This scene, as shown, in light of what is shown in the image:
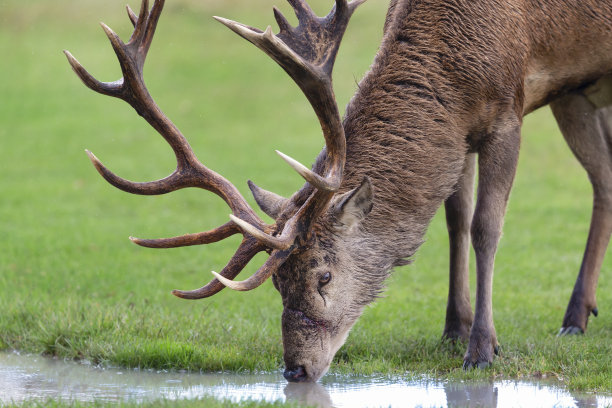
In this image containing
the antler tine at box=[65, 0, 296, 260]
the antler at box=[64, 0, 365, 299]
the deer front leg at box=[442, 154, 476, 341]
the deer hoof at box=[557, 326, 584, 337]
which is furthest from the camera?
the deer hoof at box=[557, 326, 584, 337]

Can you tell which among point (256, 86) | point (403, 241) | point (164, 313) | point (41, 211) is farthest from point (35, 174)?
point (403, 241)

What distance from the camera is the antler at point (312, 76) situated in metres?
5.21

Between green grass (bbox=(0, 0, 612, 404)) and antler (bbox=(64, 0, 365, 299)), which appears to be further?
green grass (bbox=(0, 0, 612, 404))

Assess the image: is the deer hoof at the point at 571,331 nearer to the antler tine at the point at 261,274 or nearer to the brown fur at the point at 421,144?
the brown fur at the point at 421,144

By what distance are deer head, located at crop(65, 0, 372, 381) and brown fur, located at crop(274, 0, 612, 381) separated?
0.01 meters

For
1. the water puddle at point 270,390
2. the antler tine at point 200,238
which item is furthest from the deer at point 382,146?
the water puddle at point 270,390

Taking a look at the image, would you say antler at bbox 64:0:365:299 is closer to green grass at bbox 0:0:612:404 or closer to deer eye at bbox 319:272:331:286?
deer eye at bbox 319:272:331:286

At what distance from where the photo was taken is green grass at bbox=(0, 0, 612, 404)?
21.1 ft

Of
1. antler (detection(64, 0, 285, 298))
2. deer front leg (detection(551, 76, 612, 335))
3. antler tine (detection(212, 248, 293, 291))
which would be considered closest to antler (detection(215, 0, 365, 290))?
antler tine (detection(212, 248, 293, 291))

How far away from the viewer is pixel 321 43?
5.73 metres

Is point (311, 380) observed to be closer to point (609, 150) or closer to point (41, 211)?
point (609, 150)

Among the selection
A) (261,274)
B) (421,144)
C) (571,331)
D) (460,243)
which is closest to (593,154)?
(571,331)

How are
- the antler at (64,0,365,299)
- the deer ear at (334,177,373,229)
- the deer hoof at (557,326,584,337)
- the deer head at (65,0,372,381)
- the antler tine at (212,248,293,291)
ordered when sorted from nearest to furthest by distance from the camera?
the antler tine at (212,248,293,291)
the antler at (64,0,365,299)
the deer head at (65,0,372,381)
the deer ear at (334,177,373,229)
the deer hoof at (557,326,584,337)

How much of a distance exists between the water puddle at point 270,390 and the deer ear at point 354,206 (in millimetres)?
945
